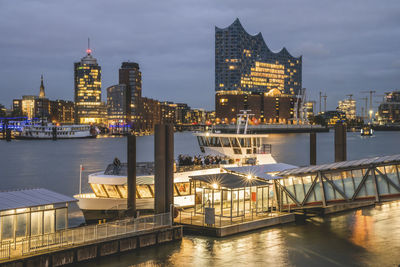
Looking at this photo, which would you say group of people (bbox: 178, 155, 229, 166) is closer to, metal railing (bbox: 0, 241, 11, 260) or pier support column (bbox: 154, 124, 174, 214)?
pier support column (bbox: 154, 124, 174, 214)

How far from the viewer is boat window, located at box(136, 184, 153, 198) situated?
28.7 m

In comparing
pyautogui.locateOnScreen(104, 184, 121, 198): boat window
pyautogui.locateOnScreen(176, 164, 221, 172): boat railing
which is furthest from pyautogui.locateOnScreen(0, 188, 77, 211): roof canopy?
pyautogui.locateOnScreen(176, 164, 221, 172): boat railing

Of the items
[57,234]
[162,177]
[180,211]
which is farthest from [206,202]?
[57,234]

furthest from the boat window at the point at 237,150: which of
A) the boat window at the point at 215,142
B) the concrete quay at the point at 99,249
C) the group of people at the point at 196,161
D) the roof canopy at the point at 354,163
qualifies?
the concrete quay at the point at 99,249

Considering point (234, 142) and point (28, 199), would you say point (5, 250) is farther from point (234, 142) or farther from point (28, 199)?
point (234, 142)

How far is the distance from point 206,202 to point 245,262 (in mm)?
6160

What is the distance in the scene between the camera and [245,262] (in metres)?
21.3

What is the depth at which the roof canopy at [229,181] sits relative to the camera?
1018 inches

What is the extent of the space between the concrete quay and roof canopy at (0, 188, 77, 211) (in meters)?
2.06

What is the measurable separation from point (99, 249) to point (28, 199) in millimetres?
3801

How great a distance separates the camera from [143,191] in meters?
28.8

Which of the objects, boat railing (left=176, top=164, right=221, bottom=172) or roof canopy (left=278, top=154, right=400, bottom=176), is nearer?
roof canopy (left=278, top=154, right=400, bottom=176)

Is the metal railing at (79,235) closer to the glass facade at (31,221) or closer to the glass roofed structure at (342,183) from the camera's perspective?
the glass facade at (31,221)

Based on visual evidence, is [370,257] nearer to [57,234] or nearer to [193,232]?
[193,232]
